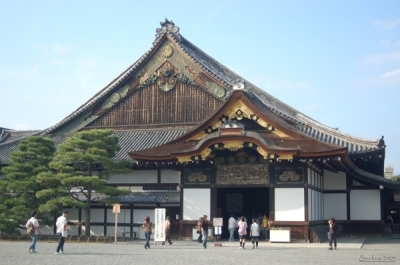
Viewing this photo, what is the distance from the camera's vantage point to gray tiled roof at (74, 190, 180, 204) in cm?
3066

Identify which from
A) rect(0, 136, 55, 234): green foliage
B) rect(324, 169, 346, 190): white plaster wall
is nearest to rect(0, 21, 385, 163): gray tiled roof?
rect(324, 169, 346, 190): white plaster wall

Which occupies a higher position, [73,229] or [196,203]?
[196,203]

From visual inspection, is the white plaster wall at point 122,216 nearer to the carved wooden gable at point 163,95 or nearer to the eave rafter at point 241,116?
the carved wooden gable at point 163,95

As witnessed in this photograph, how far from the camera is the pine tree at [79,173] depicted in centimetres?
2781

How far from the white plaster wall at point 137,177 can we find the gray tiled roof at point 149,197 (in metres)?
0.87

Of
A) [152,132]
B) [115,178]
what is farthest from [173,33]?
[115,178]

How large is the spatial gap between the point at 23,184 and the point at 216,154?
9.55 m

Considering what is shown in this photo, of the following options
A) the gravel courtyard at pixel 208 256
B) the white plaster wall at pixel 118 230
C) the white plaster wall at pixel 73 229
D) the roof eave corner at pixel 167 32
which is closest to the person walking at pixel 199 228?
the gravel courtyard at pixel 208 256

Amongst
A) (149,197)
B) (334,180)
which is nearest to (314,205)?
(334,180)

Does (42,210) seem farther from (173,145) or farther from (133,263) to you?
(133,263)

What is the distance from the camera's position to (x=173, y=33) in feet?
124

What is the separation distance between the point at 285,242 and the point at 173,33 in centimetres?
1711

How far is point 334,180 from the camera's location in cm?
3278

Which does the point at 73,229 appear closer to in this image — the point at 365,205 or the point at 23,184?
the point at 23,184
